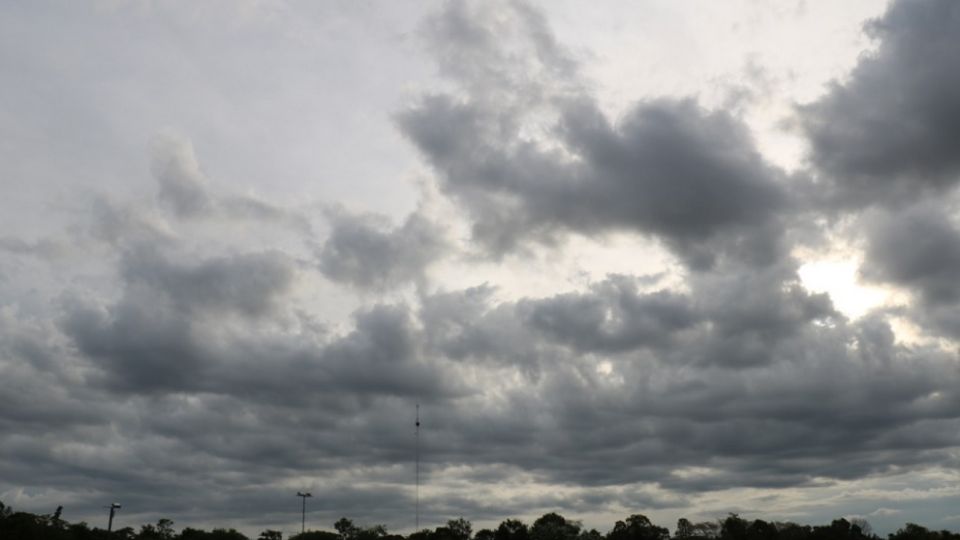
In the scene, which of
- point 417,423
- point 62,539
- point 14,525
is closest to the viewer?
point 417,423

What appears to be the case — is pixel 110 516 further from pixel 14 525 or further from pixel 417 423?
pixel 417 423

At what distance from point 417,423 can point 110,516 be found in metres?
121

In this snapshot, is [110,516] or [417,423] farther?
[110,516]

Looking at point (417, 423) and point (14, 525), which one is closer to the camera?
point (417, 423)

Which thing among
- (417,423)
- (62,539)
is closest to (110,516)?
(62,539)

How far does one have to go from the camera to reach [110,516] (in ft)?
653

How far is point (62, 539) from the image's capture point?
19775cm

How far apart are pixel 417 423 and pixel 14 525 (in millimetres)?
116637

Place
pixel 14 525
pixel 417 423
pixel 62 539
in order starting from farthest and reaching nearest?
pixel 62 539 → pixel 14 525 → pixel 417 423

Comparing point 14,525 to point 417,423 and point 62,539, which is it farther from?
point 417,423

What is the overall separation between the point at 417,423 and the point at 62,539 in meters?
128

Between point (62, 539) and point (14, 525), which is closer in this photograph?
point (14, 525)

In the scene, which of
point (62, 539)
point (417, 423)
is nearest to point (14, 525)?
point (62, 539)

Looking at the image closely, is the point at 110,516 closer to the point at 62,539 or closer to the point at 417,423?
the point at 62,539
